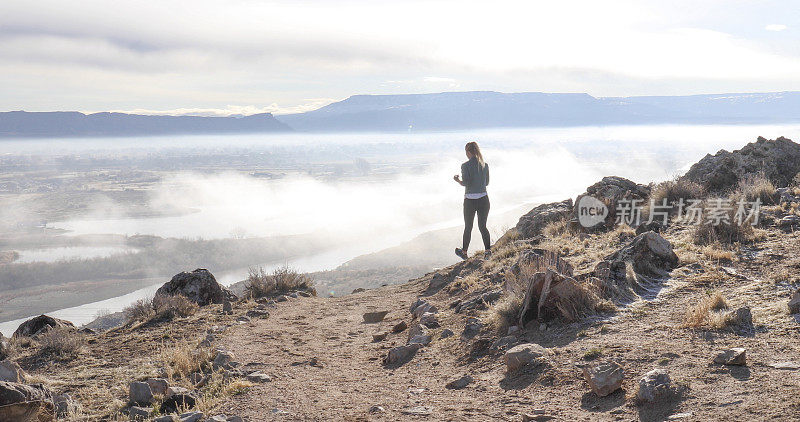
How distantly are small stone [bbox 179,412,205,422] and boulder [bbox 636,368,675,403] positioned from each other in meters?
3.23

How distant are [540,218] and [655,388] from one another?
863cm

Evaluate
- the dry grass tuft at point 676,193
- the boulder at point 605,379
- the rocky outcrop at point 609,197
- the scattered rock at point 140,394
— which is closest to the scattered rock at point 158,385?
the scattered rock at point 140,394

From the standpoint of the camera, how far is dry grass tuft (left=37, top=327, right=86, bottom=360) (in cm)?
666

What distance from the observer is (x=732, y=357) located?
150 inches

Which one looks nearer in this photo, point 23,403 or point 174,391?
point 23,403

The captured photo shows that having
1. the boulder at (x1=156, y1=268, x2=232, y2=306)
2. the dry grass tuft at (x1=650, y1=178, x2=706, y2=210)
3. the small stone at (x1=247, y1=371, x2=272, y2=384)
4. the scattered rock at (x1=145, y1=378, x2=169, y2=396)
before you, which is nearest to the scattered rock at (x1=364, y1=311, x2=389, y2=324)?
the small stone at (x1=247, y1=371, x2=272, y2=384)

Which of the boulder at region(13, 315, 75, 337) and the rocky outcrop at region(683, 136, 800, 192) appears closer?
the boulder at region(13, 315, 75, 337)

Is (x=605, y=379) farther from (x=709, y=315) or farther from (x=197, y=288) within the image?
(x=197, y=288)

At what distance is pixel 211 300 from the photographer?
990 cm

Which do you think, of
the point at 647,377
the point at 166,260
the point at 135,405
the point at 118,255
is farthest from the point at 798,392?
the point at 118,255

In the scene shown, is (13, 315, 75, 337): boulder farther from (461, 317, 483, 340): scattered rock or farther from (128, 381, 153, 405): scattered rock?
(461, 317, 483, 340): scattered rock

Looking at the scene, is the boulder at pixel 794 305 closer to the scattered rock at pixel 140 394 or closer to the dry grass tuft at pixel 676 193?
the scattered rock at pixel 140 394

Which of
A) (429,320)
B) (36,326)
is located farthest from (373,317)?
(36,326)

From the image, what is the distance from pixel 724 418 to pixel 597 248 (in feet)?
18.8
